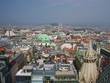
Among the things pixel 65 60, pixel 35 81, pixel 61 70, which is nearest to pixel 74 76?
pixel 61 70

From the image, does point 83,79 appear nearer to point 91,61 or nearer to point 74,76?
point 91,61

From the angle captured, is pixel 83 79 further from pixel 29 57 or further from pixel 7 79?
pixel 29 57

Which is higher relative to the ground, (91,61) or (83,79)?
(91,61)

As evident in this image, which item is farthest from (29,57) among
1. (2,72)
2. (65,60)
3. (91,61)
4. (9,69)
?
(91,61)

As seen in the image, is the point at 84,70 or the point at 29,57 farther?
the point at 29,57

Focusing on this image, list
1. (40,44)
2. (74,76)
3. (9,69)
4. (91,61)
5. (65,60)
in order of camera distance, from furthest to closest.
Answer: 1. (40,44)
2. (65,60)
3. (9,69)
4. (74,76)
5. (91,61)

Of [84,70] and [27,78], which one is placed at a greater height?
[84,70]

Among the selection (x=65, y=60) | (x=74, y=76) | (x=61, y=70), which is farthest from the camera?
(x=65, y=60)

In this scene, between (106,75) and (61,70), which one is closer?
(106,75)

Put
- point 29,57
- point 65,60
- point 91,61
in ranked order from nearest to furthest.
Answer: point 91,61 < point 65,60 < point 29,57
